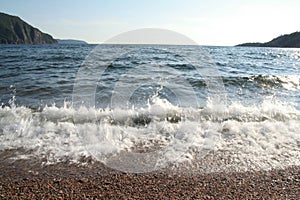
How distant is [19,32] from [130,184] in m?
150

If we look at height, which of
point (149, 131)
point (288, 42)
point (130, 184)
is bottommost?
point (130, 184)

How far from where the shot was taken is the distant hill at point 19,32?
4806 inches

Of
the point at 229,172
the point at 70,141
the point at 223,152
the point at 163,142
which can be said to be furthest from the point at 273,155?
the point at 70,141

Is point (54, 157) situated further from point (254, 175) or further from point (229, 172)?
point (254, 175)

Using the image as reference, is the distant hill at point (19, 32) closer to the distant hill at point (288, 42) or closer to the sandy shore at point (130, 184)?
the distant hill at point (288, 42)

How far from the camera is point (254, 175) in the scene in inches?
135

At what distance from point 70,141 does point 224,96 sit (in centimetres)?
602

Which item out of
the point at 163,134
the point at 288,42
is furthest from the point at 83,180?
the point at 288,42

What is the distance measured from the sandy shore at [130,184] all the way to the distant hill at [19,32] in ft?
427

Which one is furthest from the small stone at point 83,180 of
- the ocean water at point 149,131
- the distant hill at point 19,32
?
the distant hill at point 19,32

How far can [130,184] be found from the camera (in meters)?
3.14

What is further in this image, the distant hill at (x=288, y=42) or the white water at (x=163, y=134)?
the distant hill at (x=288, y=42)

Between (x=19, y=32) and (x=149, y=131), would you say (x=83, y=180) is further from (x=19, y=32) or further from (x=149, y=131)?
(x=19, y=32)

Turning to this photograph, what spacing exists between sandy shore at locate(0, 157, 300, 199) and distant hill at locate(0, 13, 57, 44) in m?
130
